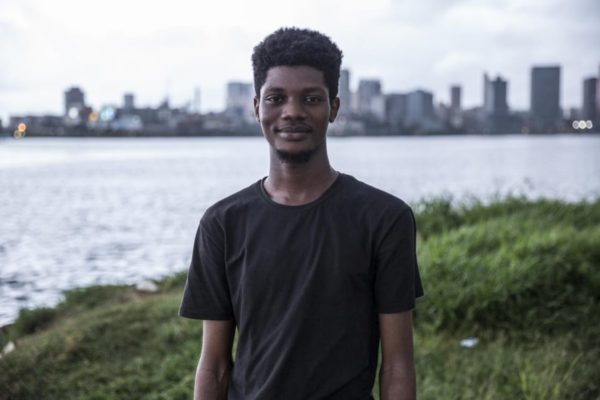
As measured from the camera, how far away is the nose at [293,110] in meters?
2.55

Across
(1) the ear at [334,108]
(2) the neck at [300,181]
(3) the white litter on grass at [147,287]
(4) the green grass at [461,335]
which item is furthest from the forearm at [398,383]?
(3) the white litter on grass at [147,287]

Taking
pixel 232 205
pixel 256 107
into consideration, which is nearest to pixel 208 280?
pixel 232 205

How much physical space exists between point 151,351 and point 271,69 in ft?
17.1

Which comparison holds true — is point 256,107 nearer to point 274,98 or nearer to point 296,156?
point 274,98

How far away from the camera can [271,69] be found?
103 inches

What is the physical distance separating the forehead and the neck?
0.74 ft

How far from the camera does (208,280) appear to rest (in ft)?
8.75

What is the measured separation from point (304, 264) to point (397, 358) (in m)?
0.43

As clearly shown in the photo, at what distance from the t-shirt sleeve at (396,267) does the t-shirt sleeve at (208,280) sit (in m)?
0.52

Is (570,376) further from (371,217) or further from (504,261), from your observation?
(371,217)

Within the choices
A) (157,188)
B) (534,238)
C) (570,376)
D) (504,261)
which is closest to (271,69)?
(570,376)

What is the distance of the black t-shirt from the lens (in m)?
2.49

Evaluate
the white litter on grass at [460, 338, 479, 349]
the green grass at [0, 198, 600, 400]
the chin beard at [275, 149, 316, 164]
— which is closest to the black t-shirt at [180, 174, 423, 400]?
the chin beard at [275, 149, 316, 164]

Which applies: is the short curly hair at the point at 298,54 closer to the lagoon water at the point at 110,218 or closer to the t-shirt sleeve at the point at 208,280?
the t-shirt sleeve at the point at 208,280
